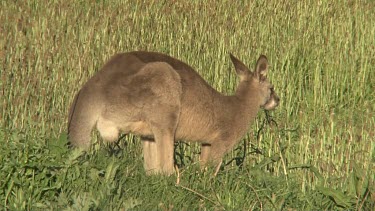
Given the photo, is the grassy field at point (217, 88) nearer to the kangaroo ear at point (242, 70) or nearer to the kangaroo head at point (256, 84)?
the kangaroo head at point (256, 84)

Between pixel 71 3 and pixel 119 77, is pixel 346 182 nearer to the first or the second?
pixel 119 77

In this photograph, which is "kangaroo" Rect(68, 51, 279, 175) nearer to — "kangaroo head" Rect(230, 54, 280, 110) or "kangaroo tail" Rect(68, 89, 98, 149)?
"kangaroo tail" Rect(68, 89, 98, 149)

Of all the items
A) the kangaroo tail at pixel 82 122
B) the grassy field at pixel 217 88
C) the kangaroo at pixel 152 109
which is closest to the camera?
the grassy field at pixel 217 88

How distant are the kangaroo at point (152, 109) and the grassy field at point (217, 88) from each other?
0.56 ft

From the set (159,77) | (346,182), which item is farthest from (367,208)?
(159,77)

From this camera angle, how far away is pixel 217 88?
806cm

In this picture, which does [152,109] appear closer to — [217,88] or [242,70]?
[242,70]

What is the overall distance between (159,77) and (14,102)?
1.59m

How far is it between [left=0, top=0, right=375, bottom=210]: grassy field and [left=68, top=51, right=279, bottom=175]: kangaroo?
0.56ft

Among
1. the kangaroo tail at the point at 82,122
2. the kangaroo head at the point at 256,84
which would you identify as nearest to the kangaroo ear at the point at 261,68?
the kangaroo head at the point at 256,84

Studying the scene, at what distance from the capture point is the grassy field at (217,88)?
4922 millimetres

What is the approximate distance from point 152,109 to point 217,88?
2.39 m

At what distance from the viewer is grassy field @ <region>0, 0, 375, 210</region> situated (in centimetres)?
492

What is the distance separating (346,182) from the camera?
5383 mm
